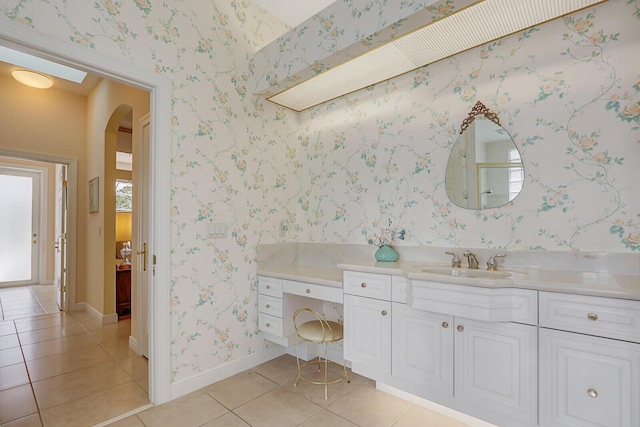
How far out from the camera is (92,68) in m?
1.90

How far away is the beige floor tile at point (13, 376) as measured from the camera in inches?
93.7

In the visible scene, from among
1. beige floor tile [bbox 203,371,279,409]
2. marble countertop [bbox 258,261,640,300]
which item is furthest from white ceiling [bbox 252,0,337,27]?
beige floor tile [bbox 203,371,279,409]

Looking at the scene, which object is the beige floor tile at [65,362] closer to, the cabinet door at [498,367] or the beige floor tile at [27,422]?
the beige floor tile at [27,422]

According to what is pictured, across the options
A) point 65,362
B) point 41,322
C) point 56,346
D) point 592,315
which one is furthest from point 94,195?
point 592,315

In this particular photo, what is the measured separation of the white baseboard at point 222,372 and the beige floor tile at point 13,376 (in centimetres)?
126

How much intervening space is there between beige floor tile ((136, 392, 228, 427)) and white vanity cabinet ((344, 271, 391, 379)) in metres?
0.96

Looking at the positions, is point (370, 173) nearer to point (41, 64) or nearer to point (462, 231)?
point (462, 231)

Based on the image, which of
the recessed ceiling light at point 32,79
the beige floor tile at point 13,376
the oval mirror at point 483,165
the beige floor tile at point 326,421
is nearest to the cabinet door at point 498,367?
the beige floor tile at point 326,421

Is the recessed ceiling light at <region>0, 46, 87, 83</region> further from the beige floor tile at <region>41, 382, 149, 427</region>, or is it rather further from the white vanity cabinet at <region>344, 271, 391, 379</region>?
the white vanity cabinet at <region>344, 271, 391, 379</region>

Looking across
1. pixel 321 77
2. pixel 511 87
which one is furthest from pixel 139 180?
pixel 511 87

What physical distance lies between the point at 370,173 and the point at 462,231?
0.88m

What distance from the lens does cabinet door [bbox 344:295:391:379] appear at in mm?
2016

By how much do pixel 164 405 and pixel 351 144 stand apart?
95.4 inches

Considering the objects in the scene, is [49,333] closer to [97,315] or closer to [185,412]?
[97,315]
